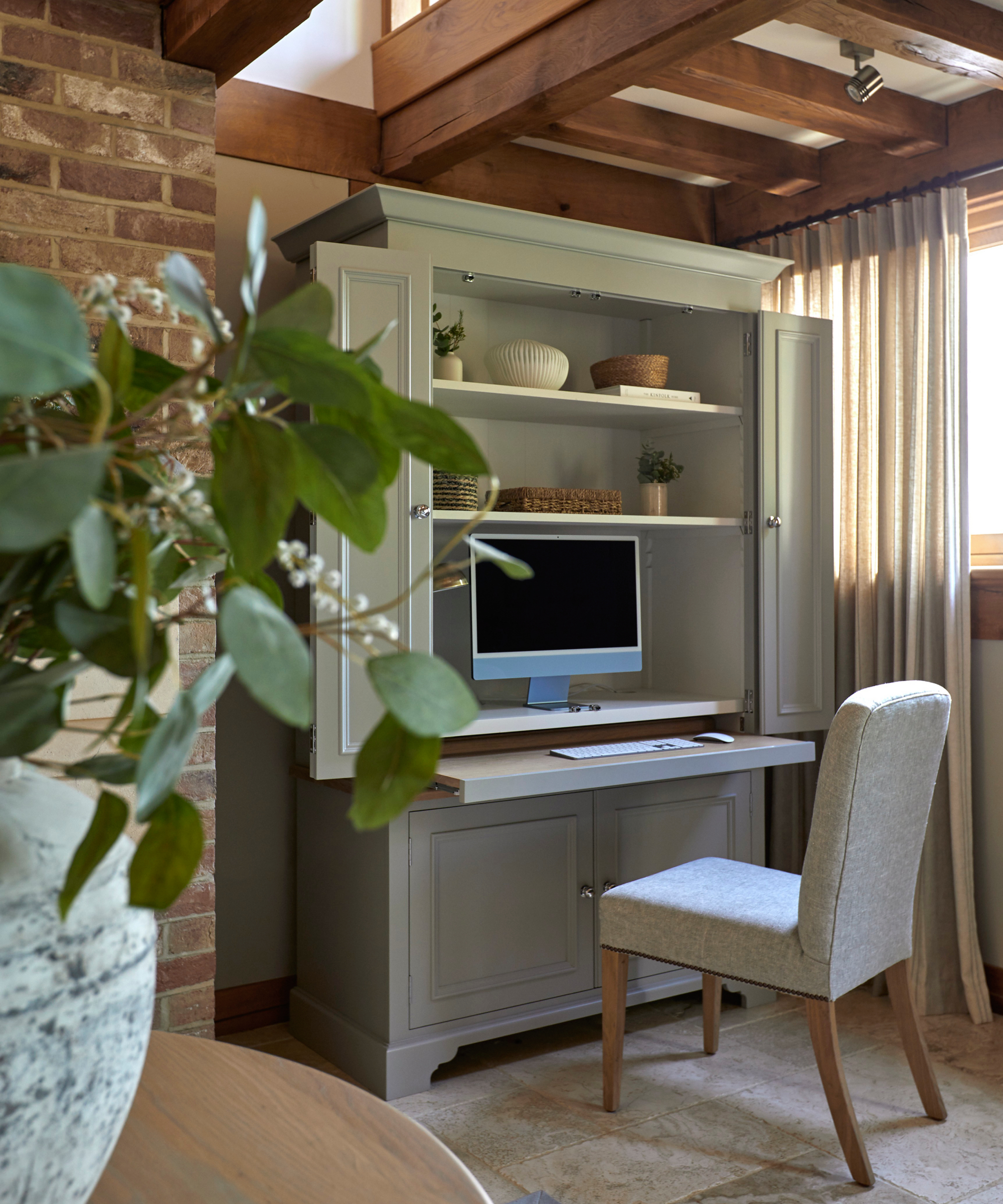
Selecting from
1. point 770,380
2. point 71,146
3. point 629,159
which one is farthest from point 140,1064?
point 629,159

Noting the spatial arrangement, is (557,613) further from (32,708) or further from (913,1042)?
(32,708)

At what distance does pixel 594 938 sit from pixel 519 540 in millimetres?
1139

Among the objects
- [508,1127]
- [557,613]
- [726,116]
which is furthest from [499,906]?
[726,116]

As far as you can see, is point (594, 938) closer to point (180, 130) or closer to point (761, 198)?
point (180, 130)

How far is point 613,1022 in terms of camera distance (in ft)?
8.47

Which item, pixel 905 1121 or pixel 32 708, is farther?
pixel 905 1121

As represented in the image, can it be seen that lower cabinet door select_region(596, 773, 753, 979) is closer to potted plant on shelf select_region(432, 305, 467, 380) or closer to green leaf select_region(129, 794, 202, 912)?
potted plant on shelf select_region(432, 305, 467, 380)

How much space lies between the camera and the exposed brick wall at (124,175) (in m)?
2.02

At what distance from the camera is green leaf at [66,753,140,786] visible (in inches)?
18.2

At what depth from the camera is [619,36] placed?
2.31m

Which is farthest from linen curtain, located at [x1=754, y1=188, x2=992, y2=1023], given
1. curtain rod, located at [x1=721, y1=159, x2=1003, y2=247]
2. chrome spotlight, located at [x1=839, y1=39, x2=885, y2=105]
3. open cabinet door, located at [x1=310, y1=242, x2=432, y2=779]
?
open cabinet door, located at [x1=310, y1=242, x2=432, y2=779]

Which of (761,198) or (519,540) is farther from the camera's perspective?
(761,198)

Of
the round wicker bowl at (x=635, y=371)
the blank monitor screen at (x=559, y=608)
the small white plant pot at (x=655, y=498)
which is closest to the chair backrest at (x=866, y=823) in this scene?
the blank monitor screen at (x=559, y=608)

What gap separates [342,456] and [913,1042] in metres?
2.50
